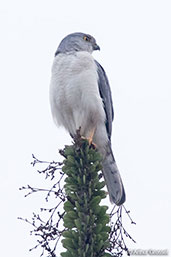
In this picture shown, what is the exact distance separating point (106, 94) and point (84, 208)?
3.57 metres

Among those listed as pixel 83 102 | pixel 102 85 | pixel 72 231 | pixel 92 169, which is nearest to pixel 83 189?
pixel 92 169

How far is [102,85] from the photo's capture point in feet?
22.7

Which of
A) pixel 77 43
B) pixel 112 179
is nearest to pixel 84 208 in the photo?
pixel 112 179

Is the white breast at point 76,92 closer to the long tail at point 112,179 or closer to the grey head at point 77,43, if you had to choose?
the grey head at point 77,43

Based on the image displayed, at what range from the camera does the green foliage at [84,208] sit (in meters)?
3.36

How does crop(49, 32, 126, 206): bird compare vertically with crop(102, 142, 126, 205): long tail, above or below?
above

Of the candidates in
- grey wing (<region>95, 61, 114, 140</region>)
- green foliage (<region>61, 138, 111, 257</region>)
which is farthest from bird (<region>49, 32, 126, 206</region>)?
green foliage (<region>61, 138, 111, 257</region>)

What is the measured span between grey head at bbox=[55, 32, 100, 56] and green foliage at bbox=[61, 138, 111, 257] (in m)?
3.27

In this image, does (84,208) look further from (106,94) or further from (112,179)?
(106,94)

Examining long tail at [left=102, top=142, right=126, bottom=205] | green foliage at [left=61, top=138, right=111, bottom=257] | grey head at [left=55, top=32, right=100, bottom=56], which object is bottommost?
green foliage at [left=61, top=138, right=111, bottom=257]

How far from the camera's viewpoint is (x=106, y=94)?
6973 millimetres

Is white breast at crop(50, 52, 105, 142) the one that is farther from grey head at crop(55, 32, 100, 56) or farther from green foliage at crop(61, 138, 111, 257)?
green foliage at crop(61, 138, 111, 257)

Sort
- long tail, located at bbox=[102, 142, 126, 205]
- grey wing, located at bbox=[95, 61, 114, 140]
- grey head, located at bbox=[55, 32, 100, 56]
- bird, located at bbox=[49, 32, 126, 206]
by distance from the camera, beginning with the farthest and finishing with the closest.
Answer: grey head, located at bbox=[55, 32, 100, 56]
grey wing, located at bbox=[95, 61, 114, 140]
bird, located at bbox=[49, 32, 126, 206]
long tail, located at bbox=[102, 142, 126, 205]

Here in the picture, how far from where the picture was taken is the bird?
6.39 m
